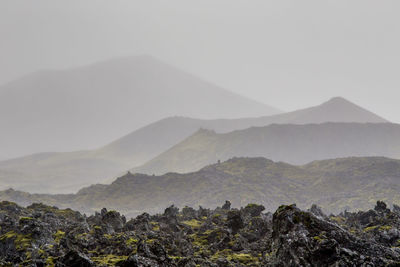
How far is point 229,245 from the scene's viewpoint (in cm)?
3688

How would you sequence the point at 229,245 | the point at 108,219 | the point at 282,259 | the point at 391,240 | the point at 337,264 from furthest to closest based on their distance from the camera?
1. the point at 108,219
2. the point at 229,245
3. the point at 391,240
4. the point at 282,259
5. the point at 337,264

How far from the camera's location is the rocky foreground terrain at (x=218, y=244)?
18750 millimetres

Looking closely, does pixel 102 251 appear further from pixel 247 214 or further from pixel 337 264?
pixel 247 214

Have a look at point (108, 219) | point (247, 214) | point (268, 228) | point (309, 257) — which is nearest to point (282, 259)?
point (309, 257)

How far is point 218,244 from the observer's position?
37.3m

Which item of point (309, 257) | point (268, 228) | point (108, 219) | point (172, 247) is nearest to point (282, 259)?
point (309, 257)

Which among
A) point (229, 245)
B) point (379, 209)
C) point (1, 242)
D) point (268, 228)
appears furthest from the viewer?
point (379, 209)

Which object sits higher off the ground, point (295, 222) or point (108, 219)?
point (295, 222)

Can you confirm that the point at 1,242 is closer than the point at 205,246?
Yes

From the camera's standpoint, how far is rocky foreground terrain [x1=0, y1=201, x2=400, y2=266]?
61.5 ft

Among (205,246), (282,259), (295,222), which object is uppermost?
(295,222)

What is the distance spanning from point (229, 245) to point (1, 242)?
22160 millimetres

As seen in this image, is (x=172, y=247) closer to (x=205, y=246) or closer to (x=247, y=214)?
(x=205, y=246)

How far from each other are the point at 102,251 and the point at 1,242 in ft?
34.9
